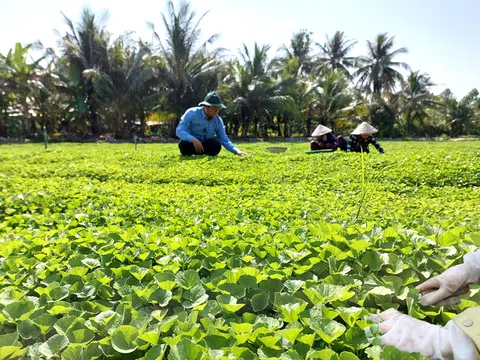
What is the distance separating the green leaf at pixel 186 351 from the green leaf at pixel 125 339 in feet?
0.50

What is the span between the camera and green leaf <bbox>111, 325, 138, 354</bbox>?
1.18 metres

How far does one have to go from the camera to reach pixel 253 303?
147 cm

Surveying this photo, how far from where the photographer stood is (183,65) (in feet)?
78.8

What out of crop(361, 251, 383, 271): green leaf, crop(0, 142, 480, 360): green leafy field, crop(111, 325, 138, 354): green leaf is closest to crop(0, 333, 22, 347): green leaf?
crop(0, 142, 480, 360): green leafy field

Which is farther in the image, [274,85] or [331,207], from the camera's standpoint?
[274,85]

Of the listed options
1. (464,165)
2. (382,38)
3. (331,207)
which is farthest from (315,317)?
(382,38)

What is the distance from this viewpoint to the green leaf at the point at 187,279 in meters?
1.59

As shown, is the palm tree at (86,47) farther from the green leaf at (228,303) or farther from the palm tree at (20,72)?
the green leaf at (228,303)

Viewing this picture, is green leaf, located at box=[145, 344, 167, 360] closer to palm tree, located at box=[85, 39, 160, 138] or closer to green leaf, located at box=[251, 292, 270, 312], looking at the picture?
green leaf, located at box=[251, 292, 270, 312]

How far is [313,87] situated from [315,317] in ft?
86.5

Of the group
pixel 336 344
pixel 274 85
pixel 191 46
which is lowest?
pixel 336 344

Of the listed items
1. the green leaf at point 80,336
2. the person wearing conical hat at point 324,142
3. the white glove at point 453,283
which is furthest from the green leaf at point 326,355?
the person wearing conical hat at point 324,142

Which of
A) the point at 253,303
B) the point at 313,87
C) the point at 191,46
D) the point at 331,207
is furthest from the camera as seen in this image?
the point at 313,87

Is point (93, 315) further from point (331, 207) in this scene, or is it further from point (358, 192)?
point (358, 192)
